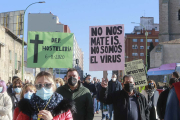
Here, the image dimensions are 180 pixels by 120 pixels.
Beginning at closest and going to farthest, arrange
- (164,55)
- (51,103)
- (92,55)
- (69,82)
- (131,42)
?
1. (51,103)
2. (69,82)
3. (92,55)
4. (164,55)
5. (131,42)

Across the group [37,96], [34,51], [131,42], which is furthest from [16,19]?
[131,42]

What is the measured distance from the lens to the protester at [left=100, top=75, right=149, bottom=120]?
5.41 meters

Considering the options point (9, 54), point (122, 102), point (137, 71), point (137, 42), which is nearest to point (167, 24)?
point (9, 54)

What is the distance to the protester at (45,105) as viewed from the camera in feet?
10.3

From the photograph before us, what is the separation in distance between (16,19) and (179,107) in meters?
39.9

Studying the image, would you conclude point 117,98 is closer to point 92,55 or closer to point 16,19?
point 92,55

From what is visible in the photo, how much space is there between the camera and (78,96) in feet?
17.8

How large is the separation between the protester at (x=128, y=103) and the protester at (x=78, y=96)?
1.09ft

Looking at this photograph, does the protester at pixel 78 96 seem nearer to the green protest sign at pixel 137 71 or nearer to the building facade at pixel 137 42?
the green protest sign at pixel 137 71

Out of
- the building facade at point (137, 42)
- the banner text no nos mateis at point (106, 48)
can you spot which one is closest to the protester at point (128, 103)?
the banner text no nos mateis at point (106, 48)

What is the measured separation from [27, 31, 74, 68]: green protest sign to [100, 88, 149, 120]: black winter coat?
15.2 ft

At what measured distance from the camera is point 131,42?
105562 millimetres

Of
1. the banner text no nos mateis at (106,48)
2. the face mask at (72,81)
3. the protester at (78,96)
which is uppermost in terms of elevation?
the banner text no nos mateis at (106,48)

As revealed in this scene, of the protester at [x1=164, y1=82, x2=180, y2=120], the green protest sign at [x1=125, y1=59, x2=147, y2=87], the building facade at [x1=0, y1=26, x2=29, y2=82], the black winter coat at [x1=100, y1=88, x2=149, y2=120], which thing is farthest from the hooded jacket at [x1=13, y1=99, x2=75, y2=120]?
the building facade at [x1=0, y1=26, x2=29, y2=82]
